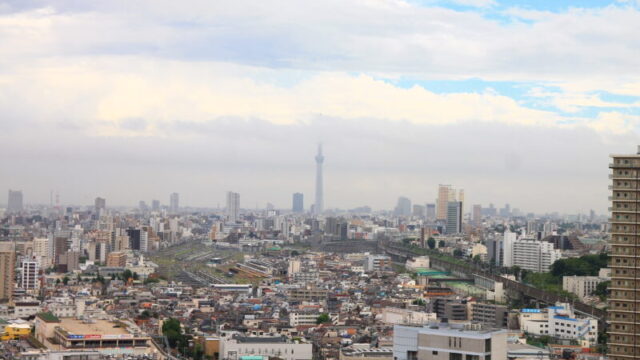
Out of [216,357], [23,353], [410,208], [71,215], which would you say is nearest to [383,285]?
[216,357]

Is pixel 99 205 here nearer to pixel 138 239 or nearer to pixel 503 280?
pixel 138 239

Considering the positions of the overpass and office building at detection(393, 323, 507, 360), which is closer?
office building at detection(393, 323, 507, 360)

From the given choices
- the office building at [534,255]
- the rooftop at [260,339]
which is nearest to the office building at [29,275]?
the rooftop at [260,339]

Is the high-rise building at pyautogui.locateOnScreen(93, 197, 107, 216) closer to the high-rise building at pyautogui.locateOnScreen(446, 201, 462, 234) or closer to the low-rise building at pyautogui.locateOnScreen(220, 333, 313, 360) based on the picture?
the high-rise building at pyautogui.locateOnScreen(446, 201, 462, 234)

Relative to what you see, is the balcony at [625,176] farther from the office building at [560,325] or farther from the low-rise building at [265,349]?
the office building at [560,325]

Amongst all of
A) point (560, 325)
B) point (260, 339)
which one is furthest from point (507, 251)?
point (260, 339)

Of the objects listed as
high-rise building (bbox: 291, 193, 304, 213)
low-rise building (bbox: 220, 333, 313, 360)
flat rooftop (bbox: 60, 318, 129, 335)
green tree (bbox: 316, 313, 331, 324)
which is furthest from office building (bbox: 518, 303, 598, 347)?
high-rise building (bbox: 291, 193, 304, 213)
